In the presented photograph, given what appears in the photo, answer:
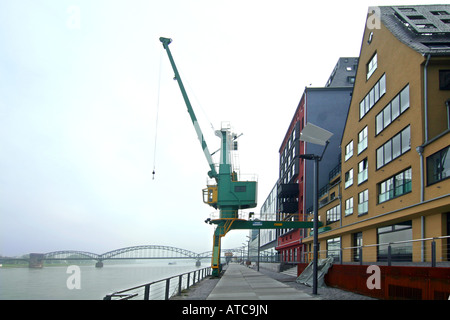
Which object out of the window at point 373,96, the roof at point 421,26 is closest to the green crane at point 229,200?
the window at point 373,96

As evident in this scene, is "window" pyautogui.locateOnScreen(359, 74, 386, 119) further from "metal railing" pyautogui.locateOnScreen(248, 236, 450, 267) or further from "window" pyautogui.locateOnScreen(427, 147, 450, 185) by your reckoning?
"metal railing" pyautogui.locateOnScreen(248, 236, 450, 267)

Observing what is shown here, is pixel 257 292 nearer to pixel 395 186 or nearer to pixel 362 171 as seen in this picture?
pixel 395 186

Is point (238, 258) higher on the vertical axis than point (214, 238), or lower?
lower

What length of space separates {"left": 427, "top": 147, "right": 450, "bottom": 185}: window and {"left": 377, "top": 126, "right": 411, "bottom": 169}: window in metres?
2.18

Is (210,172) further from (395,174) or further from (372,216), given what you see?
(395,174)

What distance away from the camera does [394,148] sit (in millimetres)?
22578

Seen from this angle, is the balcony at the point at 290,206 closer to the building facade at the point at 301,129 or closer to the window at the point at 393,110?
the building facade at the point at 301,129

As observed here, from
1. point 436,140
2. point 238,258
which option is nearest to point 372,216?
point 436,140

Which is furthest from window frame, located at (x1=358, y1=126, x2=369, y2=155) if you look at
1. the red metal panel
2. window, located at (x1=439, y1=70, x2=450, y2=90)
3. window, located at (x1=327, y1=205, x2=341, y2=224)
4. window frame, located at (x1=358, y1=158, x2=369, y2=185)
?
the red metal panel

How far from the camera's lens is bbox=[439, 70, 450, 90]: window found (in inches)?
753

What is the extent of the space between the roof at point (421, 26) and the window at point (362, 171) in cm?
848

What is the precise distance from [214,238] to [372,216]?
583 inches

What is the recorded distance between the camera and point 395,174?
73.0 feet

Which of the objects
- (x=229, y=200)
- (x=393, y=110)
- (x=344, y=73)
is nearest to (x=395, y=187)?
(x=393, y=110)
